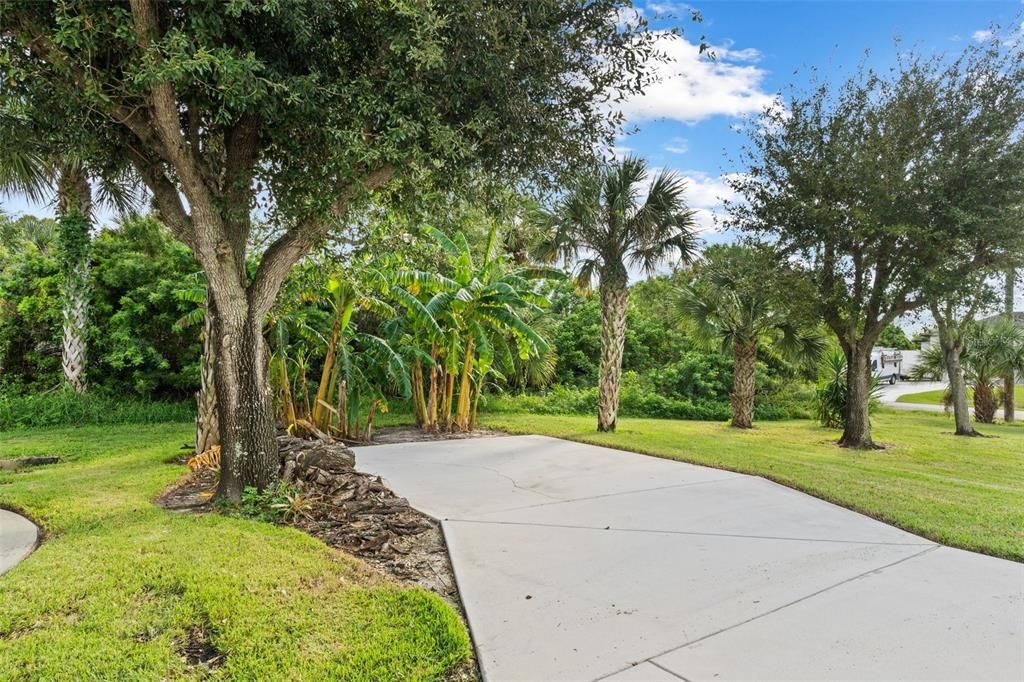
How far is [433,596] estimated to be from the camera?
11.8ft

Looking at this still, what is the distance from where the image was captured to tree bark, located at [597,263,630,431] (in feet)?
→ 39.9

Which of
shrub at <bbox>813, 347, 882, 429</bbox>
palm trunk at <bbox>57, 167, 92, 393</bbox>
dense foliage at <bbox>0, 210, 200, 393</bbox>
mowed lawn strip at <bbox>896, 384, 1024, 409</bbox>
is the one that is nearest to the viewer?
palm trunk at <bbox>57, 167, 92, 393</bbox>

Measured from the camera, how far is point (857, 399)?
12375mm

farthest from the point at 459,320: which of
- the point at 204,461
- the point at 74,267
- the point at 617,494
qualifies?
the point at 74,267

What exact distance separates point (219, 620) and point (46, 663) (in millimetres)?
756

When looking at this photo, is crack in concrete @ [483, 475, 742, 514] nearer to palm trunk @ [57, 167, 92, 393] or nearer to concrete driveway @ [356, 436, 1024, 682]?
concrete driveway @ [356, 436, 1024, 682]

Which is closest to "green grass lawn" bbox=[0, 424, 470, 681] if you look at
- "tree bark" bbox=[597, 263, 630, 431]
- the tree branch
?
the tree branch

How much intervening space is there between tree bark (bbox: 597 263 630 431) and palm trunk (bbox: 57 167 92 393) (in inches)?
412

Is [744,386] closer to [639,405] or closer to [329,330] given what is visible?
[639,405]

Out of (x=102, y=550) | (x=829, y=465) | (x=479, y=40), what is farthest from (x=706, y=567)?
(x=829, y=465)

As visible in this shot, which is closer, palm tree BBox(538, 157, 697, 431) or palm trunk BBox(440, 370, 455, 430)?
palm tree BBox(538, 157, 697, 431)

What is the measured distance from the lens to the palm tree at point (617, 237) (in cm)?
1140

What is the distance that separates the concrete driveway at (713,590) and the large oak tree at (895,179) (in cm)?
680

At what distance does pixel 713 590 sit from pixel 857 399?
10.6 metres
